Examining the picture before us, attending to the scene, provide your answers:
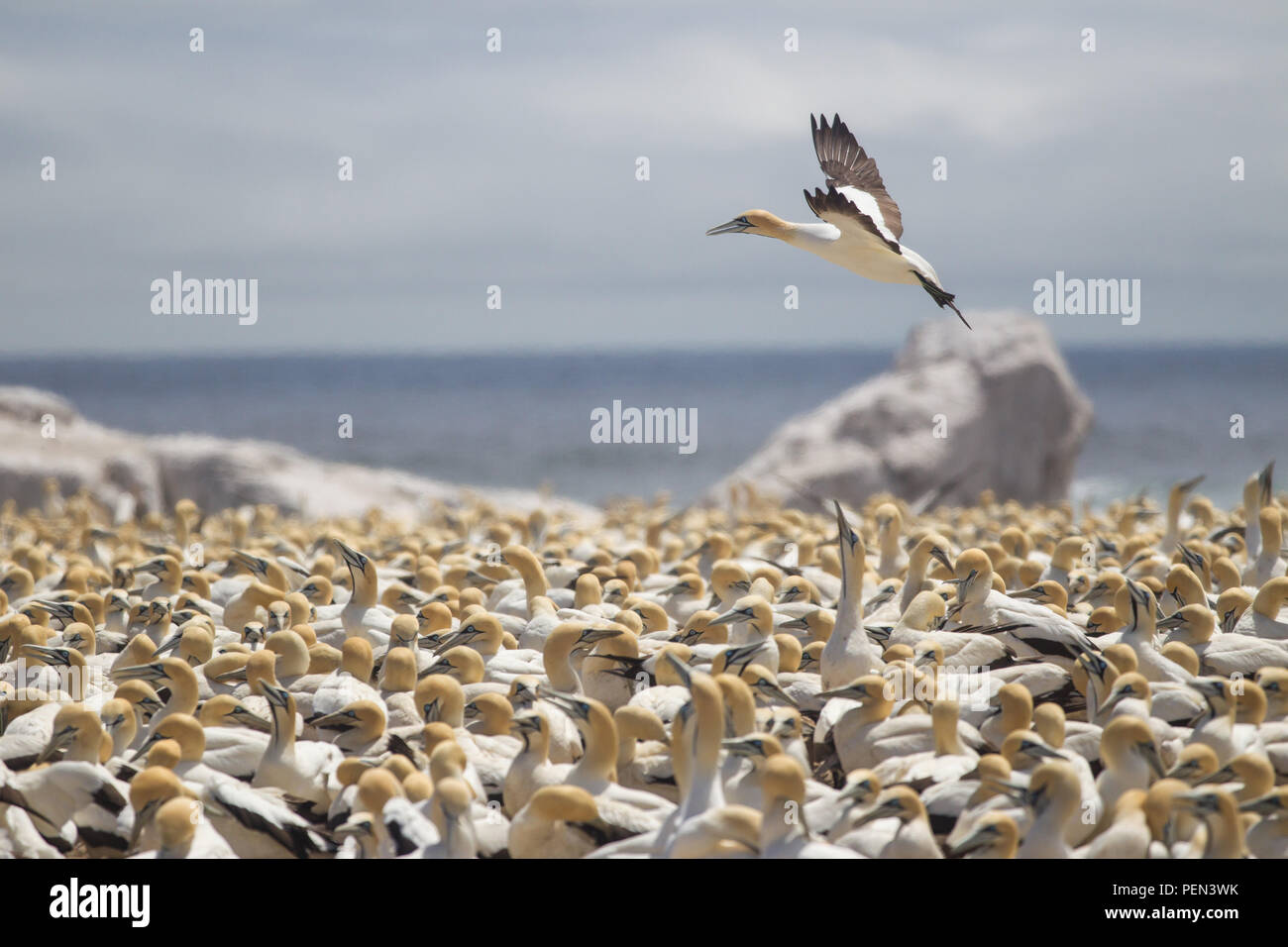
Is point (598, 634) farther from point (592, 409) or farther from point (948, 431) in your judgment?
point (592, 409)

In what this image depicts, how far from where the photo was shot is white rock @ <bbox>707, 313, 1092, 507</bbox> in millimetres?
20453

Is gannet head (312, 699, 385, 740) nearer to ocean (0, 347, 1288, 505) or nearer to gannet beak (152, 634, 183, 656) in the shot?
gannet beak (152, 634, 183, 656)

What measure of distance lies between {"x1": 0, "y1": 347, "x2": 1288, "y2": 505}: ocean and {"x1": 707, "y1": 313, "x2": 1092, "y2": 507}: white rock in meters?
0.79

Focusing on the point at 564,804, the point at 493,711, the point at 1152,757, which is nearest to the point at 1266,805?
the point at 1152,757

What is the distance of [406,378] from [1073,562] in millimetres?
107891

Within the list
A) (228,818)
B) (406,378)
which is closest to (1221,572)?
(228,818)

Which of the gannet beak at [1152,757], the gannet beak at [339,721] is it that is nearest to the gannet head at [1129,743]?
the gannet beak at [1152,757]

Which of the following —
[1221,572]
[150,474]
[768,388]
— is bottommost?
[1221,572]

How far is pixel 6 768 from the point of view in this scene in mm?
5730

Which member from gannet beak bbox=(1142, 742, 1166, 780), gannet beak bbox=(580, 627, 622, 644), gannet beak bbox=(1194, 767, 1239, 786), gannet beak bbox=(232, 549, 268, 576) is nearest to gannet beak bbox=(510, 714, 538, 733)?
gannet beak bbox=(580, 627, 622, 644)

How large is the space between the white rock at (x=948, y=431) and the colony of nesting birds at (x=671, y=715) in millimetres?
10865
